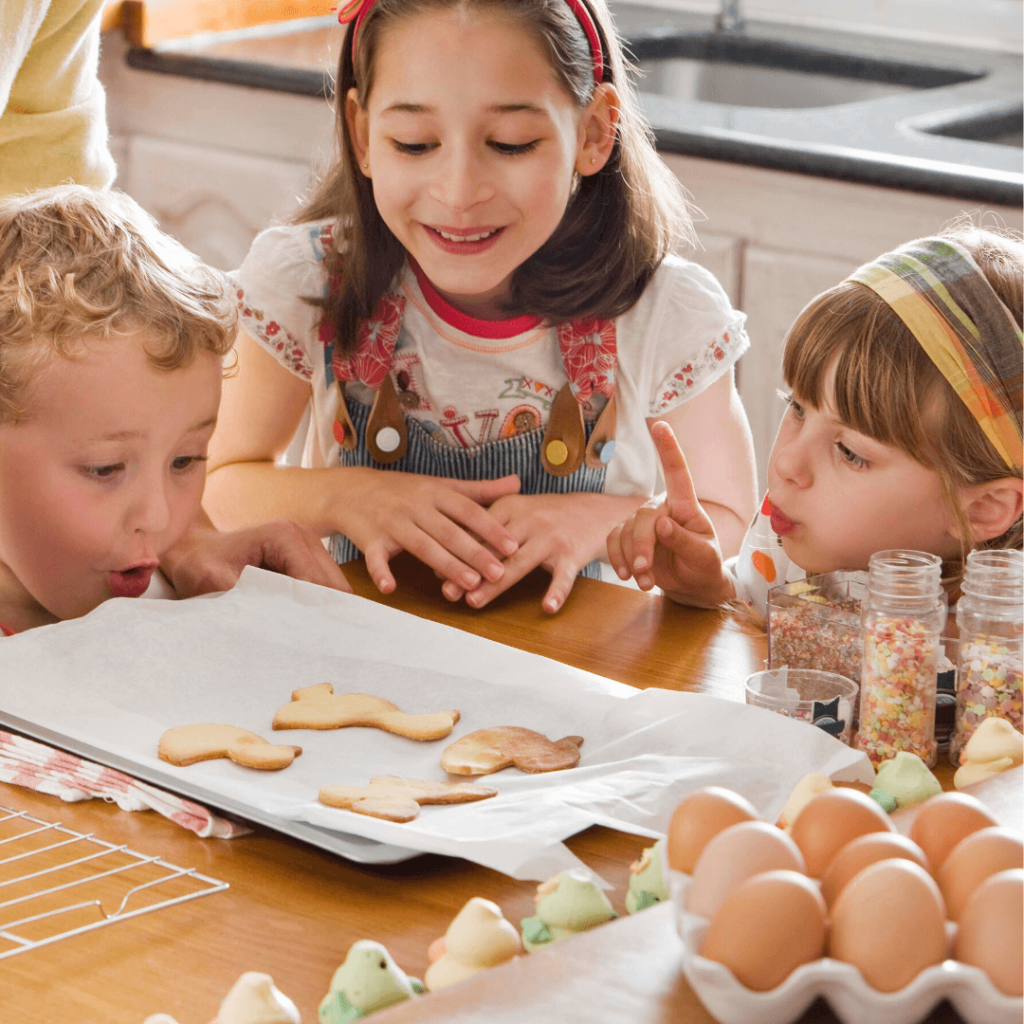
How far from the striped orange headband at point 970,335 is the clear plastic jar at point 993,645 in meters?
0.16

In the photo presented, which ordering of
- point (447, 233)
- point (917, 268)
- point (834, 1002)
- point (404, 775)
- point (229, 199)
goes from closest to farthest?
point (834, 1002), point (404, 775), point (917, 268), point (447, 233), point (229, 199)

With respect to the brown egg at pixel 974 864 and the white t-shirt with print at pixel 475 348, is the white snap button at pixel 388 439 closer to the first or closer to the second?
the white t-shirt with print at pixel 475 348

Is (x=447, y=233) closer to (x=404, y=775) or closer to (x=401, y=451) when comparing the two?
(x=401, y=451)

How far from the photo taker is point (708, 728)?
863 mm

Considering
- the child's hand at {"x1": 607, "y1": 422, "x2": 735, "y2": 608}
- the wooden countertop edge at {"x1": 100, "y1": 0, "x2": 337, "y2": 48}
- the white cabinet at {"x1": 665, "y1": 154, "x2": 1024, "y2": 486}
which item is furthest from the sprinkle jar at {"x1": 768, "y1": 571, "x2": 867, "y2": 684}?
the wooden countertop edge at {"x1": 100, "y1": 0, "x2": 337, "y2": 48}

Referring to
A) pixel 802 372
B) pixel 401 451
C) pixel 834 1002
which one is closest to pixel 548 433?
pixel 401 451

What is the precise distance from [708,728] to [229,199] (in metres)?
2.25

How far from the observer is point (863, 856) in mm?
507

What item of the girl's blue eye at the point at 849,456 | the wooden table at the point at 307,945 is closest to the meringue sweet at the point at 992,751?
the wooden table at the point at 307,945

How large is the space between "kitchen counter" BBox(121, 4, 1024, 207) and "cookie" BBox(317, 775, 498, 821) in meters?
1.04

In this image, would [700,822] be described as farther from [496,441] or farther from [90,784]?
[496,441]

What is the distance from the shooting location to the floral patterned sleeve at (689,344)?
1.55m

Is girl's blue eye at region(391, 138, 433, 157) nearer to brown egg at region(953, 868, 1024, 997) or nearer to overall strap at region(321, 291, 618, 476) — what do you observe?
overall strap at region(321, 291, 618, 476)

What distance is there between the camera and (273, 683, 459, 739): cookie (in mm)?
891
